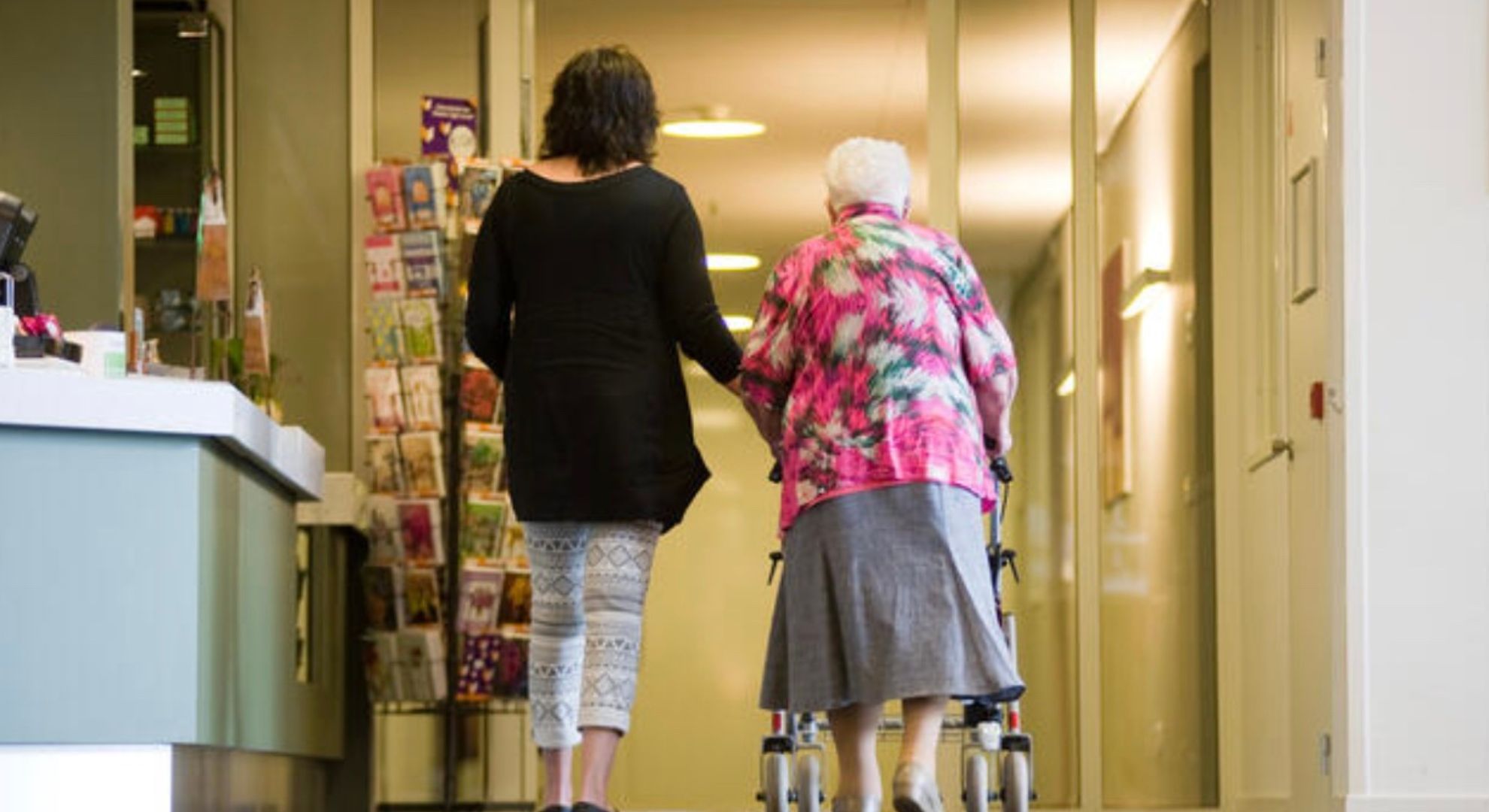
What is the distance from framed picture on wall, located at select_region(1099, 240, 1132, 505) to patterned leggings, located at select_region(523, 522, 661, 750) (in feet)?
10.5

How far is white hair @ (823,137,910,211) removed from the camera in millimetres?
6746

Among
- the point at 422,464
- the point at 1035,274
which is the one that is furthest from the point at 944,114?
the point at 422,464

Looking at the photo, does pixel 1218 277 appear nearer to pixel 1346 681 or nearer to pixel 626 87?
pixel 1346 681

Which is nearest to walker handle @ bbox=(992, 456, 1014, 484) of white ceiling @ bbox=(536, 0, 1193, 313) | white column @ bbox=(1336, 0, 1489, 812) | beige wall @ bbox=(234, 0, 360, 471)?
white column @ bbox=(1336, 0, 1489, 812)

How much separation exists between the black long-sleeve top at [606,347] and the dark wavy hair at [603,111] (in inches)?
2.9

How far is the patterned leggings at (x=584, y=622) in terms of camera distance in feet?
21.9

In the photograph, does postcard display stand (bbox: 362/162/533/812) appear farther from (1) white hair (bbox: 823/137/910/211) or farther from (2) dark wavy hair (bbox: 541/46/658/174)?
(1) white hair (bbox: 823/137/910/211)

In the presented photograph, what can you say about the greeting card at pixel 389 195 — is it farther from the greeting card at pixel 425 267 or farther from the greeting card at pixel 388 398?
the greeting card at pixel 388 398

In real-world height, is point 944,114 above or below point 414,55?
below

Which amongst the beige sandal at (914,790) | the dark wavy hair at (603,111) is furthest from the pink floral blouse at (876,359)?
the beige sandal at (914,790)

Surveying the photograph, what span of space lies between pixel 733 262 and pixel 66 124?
8.06 feet

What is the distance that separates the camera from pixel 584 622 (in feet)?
22.3

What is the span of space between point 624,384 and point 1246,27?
11.4 feet

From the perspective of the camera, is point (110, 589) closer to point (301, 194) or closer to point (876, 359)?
point (876, 359)
